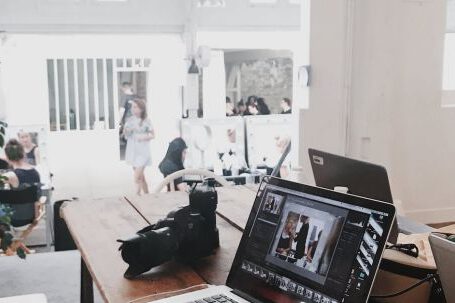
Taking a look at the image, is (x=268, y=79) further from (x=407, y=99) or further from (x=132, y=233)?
(x=132, y=233)

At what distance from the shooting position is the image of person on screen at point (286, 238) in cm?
125

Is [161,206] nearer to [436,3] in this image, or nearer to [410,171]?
[410,171]

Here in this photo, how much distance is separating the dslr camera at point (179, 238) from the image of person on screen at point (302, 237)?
1.29ft

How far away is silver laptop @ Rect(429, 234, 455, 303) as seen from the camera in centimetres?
108

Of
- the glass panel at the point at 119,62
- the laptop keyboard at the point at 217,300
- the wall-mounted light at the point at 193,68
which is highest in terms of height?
the glass panel at the point at 119,62

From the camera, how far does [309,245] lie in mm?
1202

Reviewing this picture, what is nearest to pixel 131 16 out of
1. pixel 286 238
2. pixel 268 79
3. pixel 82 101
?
pixel 82 101

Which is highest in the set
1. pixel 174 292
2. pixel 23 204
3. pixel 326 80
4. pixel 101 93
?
pixel 326 80

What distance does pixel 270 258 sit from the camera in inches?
50.5

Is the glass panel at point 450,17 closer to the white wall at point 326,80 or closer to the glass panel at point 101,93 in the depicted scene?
the white wall at point 326,80

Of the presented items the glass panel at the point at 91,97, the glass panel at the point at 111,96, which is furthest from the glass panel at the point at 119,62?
the glass panel at the point at 91,97

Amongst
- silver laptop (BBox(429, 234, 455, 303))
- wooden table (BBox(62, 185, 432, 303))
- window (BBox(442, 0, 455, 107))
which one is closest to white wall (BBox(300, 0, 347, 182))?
window (BBox(442, 0, 455, 107))

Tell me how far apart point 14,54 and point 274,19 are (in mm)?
3995

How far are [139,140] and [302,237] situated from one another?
22.9 ft
